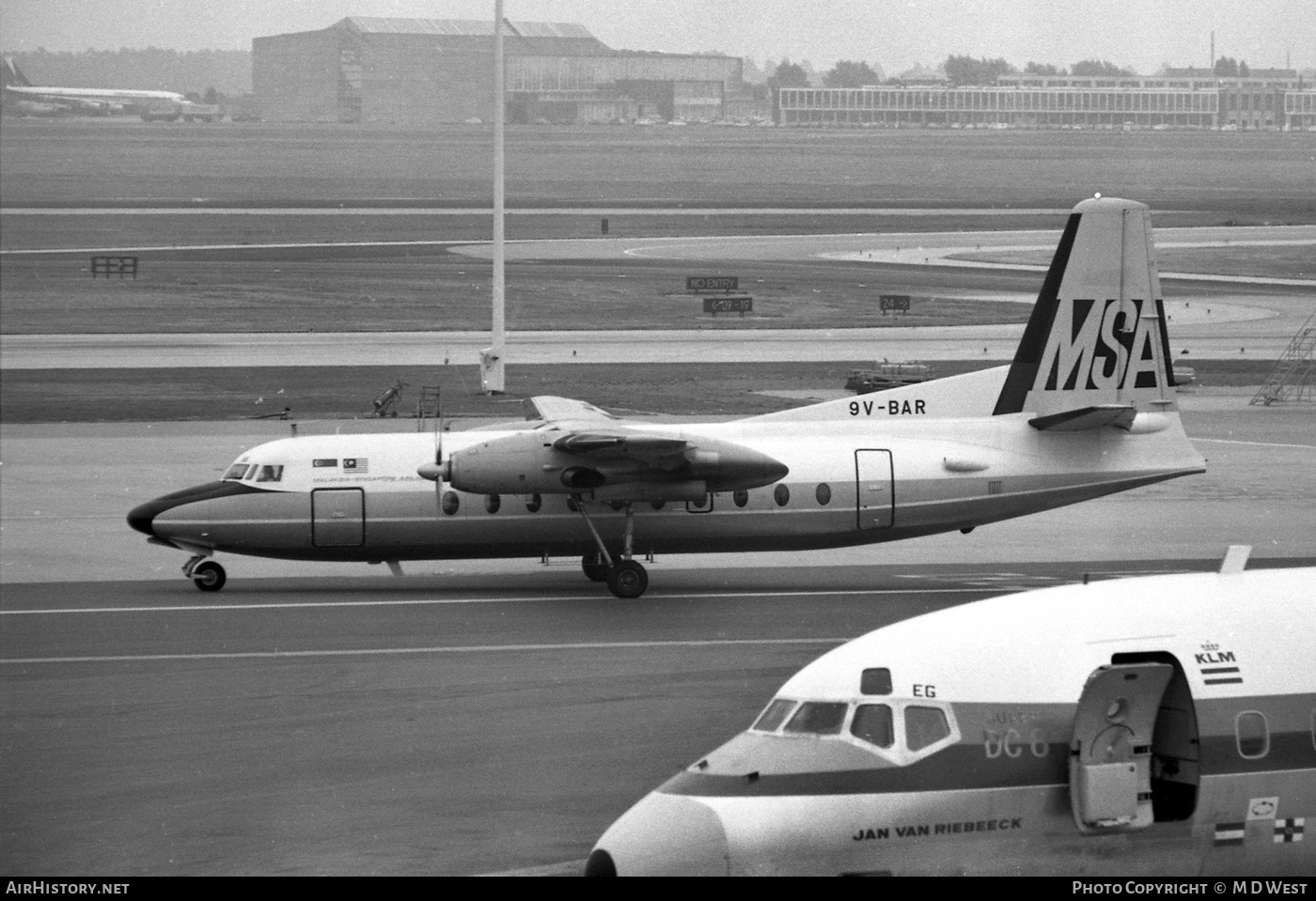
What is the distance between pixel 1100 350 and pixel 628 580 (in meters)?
8.63

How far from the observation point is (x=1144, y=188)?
169 feet

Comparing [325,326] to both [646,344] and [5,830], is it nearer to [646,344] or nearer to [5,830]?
[646,344]

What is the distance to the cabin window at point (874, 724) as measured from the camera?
1074 centimetres

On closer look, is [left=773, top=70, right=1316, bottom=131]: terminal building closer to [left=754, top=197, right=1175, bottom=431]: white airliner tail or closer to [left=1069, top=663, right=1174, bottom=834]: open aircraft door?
[left=754, top=197, right=1175, bottom=431]: white airliner tail

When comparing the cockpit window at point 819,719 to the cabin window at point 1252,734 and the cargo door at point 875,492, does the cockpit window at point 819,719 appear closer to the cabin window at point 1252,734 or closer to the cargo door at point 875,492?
the cabin window at point 1252,734

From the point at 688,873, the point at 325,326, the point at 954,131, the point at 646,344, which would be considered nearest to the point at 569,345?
the point at 646,344

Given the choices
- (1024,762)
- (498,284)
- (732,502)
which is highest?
(498,284)

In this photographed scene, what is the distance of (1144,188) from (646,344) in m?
17.9

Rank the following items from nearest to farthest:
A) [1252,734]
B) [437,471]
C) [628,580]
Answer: [1252,734] → [437,471] → [628,580]

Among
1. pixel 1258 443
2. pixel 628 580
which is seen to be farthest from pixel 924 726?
pixel 1258 443

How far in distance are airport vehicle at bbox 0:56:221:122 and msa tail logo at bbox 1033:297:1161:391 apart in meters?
69.0

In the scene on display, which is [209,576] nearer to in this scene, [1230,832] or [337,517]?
[337,517]

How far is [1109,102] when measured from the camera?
3450 cm

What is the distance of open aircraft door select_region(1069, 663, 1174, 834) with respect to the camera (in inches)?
419
